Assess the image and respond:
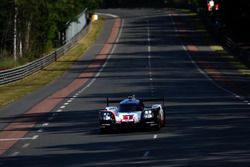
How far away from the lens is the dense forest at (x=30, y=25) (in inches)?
3081

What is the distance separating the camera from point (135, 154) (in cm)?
2038

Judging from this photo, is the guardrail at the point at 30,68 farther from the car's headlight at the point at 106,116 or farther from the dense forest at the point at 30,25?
the car's headlight at the point at 106,116

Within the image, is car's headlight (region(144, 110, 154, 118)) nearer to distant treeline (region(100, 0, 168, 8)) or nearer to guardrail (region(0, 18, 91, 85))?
guardrail (region(0, 18, 91, 85))

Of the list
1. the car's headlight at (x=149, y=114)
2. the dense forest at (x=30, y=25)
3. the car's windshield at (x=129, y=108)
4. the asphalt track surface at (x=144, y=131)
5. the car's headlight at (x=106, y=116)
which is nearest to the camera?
the asphalt track surface at (x=144, y=131)

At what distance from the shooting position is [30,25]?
8394 centimetres

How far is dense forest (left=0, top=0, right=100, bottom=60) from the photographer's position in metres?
78.2

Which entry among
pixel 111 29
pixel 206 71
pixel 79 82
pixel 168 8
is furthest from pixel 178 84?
pixel 168 8

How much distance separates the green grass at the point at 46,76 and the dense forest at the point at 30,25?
2.95m

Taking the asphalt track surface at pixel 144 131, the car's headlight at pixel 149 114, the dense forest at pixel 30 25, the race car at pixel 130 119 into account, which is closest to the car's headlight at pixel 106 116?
the race car at pixel 130 119

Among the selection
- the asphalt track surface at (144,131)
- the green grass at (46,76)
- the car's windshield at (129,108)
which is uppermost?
the car's windshield at (129,108)

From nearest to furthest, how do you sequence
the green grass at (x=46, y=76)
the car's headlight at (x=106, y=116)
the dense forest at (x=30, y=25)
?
the car's headlight at (x=106, y=116) < the green grass at (x=46, y=76) < the dense forest at (x=30, y=25)

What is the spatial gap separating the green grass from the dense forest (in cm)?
295

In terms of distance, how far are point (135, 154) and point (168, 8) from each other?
454 ft

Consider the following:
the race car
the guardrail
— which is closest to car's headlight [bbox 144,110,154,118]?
the race car
